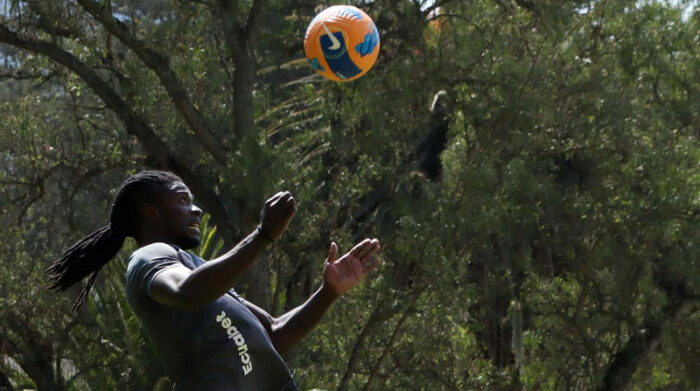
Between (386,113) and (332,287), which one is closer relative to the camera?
(332,287)

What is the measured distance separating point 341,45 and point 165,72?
3.73 metres

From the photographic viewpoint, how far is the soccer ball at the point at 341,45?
8.05 m

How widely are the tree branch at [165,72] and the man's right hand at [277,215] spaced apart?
8.28 metres

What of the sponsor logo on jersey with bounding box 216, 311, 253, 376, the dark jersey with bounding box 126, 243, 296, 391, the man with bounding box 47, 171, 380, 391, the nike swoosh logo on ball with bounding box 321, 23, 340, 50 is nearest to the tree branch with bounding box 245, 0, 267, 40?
the nike swoosh logo on ball with bounding box 321, 23, 340, 50

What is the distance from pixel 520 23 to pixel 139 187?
9.92 meters

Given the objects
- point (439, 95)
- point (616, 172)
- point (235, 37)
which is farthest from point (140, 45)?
point (616, 172)

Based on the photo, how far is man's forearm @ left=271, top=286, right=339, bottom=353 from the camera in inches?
147

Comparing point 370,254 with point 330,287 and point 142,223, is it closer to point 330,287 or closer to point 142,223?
point 330,287

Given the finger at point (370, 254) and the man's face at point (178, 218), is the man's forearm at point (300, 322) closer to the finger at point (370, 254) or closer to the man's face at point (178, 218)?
the finger at point (370, 254)

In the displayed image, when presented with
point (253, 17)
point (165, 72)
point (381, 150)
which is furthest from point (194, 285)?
point (381, 150)

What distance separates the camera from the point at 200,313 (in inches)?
130

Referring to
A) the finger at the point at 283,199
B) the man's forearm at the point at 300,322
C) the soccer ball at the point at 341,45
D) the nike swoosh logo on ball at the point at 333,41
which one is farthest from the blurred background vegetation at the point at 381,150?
the finger at the point at 283,199

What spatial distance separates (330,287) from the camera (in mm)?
3742

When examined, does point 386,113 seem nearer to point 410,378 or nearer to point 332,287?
point 410,378
